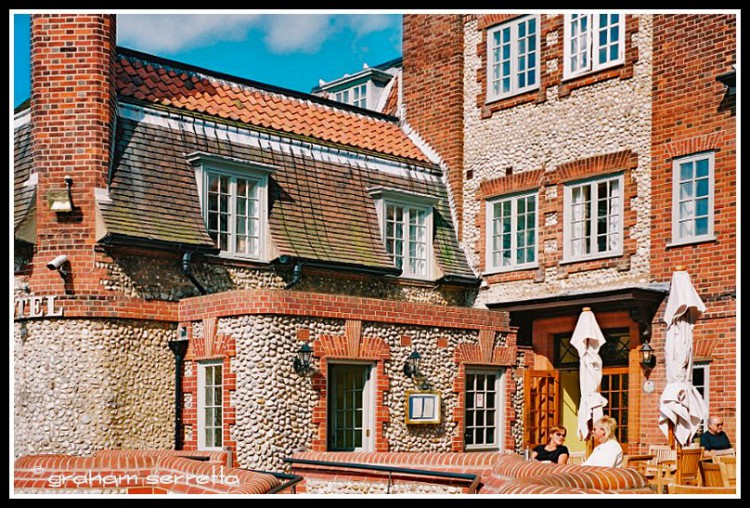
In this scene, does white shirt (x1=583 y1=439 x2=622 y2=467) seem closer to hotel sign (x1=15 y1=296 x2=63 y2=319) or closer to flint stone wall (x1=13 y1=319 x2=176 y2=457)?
flint stone wall (x1=13 y1=319 x2=176 y2=457)

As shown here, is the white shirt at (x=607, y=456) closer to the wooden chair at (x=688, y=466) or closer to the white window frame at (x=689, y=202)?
Answer: the wooden chair at (x=688, y=466)

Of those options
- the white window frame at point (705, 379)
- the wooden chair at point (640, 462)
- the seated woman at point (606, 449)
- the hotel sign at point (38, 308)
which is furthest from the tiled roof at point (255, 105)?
the seated woman at point (606, 449)

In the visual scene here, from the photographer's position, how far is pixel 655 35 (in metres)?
20.1

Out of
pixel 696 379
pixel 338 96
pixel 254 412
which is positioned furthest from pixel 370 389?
pixel 338 96

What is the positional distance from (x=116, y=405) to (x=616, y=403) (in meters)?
8.77

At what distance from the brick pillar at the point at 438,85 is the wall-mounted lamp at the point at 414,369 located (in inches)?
175

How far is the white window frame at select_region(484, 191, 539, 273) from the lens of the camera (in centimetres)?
2197

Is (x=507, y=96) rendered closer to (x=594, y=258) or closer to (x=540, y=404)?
(x=594, y=258)

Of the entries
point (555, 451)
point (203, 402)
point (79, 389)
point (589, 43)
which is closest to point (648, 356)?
point (555, 451)

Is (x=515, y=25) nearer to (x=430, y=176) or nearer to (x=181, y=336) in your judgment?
(x=430, y=176)

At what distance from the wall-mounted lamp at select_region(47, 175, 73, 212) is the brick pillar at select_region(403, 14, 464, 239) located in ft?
27.0

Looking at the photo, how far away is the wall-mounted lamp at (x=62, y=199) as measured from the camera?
59.9 ft

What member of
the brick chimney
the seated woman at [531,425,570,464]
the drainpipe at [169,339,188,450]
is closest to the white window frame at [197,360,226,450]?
the drainpipe at [169,339,188,450]

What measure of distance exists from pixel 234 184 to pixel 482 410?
596 cm
